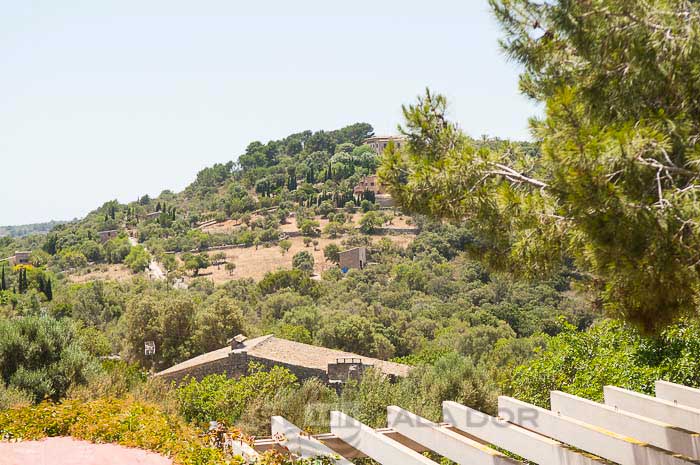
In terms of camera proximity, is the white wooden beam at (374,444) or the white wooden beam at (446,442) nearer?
the white wooden beam at (446,442)

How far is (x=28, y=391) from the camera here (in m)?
7.36

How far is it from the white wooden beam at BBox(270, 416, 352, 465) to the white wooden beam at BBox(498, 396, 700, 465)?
107cm

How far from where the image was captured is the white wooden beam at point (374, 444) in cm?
343

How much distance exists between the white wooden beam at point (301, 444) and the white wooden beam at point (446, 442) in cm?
43

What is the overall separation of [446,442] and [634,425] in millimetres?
989

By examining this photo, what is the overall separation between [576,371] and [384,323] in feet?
72.9

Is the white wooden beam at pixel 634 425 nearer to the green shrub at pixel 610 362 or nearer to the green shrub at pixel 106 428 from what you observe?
the green shrub at pixel 610 362

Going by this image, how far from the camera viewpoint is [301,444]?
412 centimetres

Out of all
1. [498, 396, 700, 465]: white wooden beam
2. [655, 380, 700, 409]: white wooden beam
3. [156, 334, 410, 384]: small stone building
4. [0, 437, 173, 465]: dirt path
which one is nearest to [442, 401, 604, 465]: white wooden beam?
[498, 396, 700, 465]: white wooden beam

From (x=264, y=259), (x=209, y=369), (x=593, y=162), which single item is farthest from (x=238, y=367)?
(x=264, y=259)

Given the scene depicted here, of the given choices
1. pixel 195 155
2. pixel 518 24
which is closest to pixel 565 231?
pixel 518 24

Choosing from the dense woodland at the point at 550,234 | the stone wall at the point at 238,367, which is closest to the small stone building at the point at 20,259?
the dense woodland at the point at 550,234

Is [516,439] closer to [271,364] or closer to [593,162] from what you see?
[593,162]

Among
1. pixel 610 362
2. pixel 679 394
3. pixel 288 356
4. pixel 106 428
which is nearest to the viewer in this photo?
pixel 679 394
